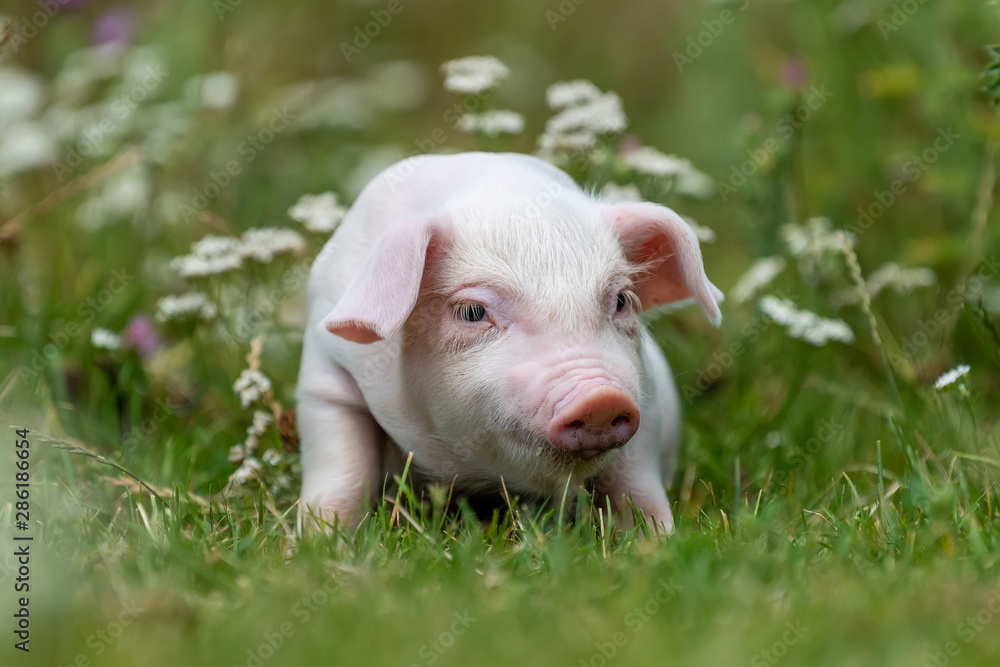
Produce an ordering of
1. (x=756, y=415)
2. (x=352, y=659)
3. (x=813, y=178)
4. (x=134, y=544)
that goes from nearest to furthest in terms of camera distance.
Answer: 1. (x=352, y=659)
2. (x=134, y=544)
3. (x=756, y=415)
4. (x=813, y=178)

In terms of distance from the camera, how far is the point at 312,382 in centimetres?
295

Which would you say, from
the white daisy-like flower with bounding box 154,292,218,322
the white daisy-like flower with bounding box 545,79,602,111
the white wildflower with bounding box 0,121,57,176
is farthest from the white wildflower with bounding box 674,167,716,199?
the white wildflower with bounding box 0,121,57,176

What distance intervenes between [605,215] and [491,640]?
1.26 m

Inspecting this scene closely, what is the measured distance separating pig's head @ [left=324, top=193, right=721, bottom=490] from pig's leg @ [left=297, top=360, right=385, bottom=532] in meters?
0.24

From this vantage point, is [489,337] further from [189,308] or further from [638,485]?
[189,308]

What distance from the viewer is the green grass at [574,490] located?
6.40ft

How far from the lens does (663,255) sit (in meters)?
2.96

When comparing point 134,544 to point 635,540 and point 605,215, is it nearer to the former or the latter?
point 635,540

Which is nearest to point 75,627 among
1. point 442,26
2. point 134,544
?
point 134,544

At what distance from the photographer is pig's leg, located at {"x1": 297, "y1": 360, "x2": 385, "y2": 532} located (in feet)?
9.36

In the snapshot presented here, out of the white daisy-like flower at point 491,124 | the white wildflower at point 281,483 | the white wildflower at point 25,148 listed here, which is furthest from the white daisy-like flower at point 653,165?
the white wildflower at point 25,148

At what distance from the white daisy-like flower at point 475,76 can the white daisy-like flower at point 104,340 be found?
136 cm

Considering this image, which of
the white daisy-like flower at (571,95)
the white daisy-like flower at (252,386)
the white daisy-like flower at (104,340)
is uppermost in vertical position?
the white daisy-like flower at (571,95)

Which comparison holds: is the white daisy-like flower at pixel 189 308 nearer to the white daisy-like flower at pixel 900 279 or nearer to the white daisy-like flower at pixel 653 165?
the white daisy-like flower at pixel 653 165
